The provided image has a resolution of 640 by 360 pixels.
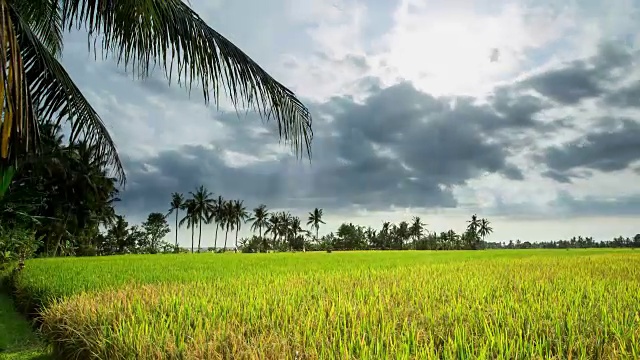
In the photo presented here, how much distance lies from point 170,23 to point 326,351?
2875 mm

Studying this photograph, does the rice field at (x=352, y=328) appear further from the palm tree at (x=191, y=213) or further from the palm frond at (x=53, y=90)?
the palm tree at (x=191, y=213)

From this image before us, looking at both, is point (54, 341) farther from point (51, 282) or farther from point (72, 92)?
point (51, 282)

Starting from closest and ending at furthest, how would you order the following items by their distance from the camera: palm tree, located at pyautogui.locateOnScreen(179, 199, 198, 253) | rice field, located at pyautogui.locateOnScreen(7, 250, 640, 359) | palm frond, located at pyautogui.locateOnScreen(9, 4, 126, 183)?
rice field, located at pyautogui.locateOnScreen(7, 250, 640, 359) → palm frond, located at pyautogui.locateOnScreen(9, 4, 126, 183) → palm tree, located at pyautogui.locateOnScreen(179, 199, 198, 253)

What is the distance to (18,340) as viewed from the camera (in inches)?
243

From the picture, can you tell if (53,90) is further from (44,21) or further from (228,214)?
(228,214)

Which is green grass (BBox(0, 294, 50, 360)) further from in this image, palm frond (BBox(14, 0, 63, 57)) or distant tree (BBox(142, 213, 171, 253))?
distant tree (BBox(142, 213, 171, 253))

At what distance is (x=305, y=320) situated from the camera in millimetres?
3172

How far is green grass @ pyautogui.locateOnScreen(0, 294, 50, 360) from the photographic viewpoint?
5.32 meters

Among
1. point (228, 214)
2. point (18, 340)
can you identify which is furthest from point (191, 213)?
point (18, 340)

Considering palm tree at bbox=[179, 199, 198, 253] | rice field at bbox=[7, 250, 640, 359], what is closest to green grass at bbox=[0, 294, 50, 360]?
rice field at bbox=[7, 250, 640, 359]

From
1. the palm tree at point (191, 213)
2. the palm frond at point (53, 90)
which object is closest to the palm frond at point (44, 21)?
the palm frond at point (53, 90)

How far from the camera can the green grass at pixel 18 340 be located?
5.32 meters

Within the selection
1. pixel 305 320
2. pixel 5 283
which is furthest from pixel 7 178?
pixel 5 283

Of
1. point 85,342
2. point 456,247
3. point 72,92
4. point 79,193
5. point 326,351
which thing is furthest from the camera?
point 456,247
